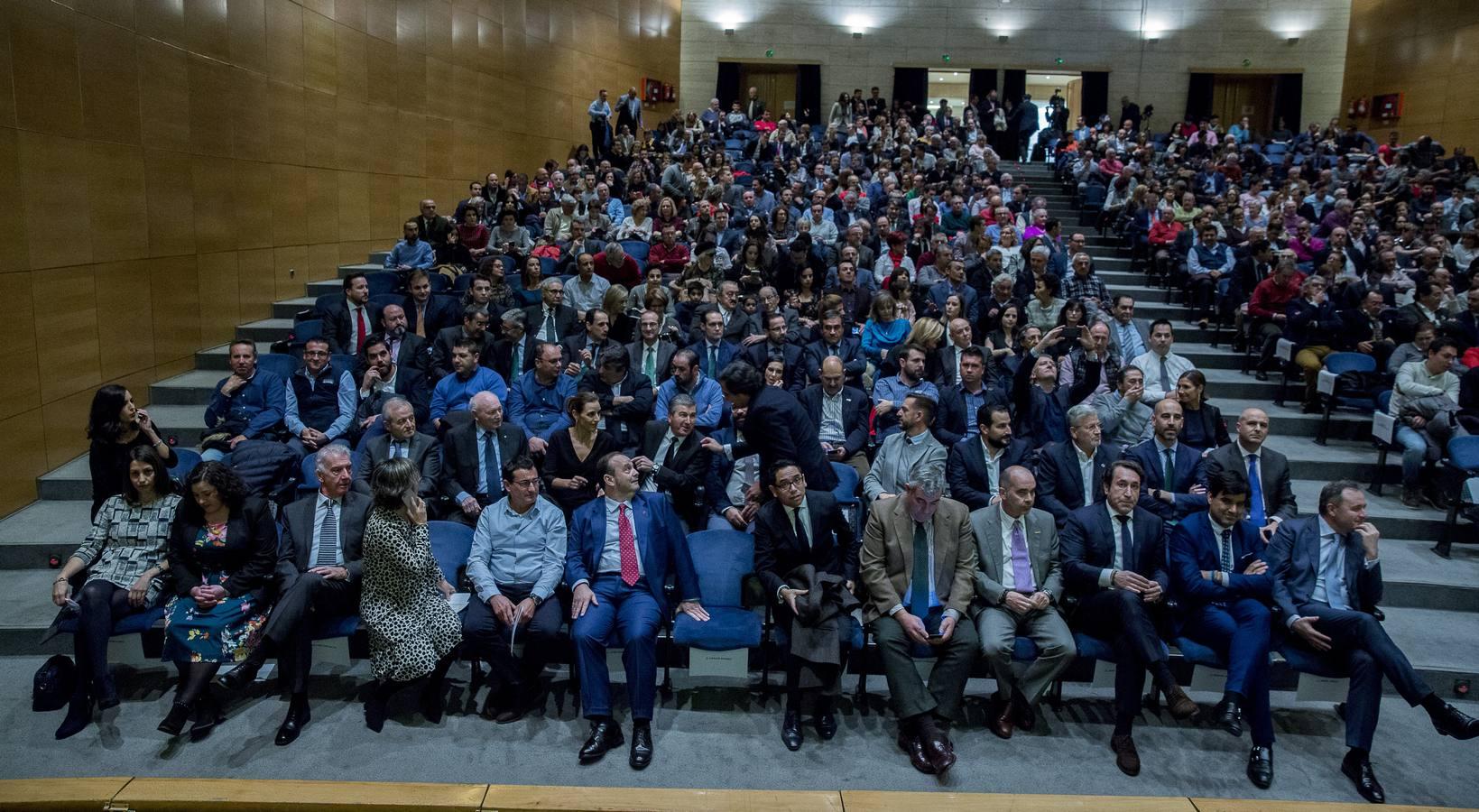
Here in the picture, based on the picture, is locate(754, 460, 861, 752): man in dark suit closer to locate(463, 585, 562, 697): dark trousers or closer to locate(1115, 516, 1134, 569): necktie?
locate(463, 585, 562, 697): dark trousers

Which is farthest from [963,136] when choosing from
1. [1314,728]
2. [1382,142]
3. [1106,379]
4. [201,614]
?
[201,614]

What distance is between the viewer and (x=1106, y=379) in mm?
6113

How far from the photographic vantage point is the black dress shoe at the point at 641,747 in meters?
3.70

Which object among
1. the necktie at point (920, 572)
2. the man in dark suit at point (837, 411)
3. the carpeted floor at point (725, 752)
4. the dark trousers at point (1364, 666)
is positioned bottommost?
the carpeted floor at point (725, 752)

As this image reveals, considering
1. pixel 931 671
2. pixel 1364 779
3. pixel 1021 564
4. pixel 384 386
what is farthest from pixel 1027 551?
pixel 384 386

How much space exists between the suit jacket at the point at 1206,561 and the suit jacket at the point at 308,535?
372 cm

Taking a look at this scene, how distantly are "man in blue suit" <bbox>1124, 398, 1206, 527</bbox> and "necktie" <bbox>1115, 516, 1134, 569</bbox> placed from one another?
81cm

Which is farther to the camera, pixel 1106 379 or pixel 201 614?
pixel 1106 379

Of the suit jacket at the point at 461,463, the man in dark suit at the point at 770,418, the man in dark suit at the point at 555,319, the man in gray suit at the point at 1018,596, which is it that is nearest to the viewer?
the man in gray suit at the point at 1018,596

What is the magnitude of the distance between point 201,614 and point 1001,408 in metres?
3.99

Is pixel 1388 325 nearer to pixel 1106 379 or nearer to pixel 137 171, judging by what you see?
pixel 1106 379

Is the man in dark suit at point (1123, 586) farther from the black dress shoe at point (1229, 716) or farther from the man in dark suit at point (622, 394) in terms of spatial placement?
the man in dark suit at point (622, 394)

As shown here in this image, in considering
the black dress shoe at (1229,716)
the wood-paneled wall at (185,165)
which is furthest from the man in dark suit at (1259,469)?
the wood-paneled wall at (185,165)

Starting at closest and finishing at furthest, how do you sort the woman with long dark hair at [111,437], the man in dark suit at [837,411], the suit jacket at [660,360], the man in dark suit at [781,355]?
the woman with long dark hair at [111,437] < the man in dark suit at [837,411] < the suit jacket at [660,360] < the man in dark suit at [781,355]
